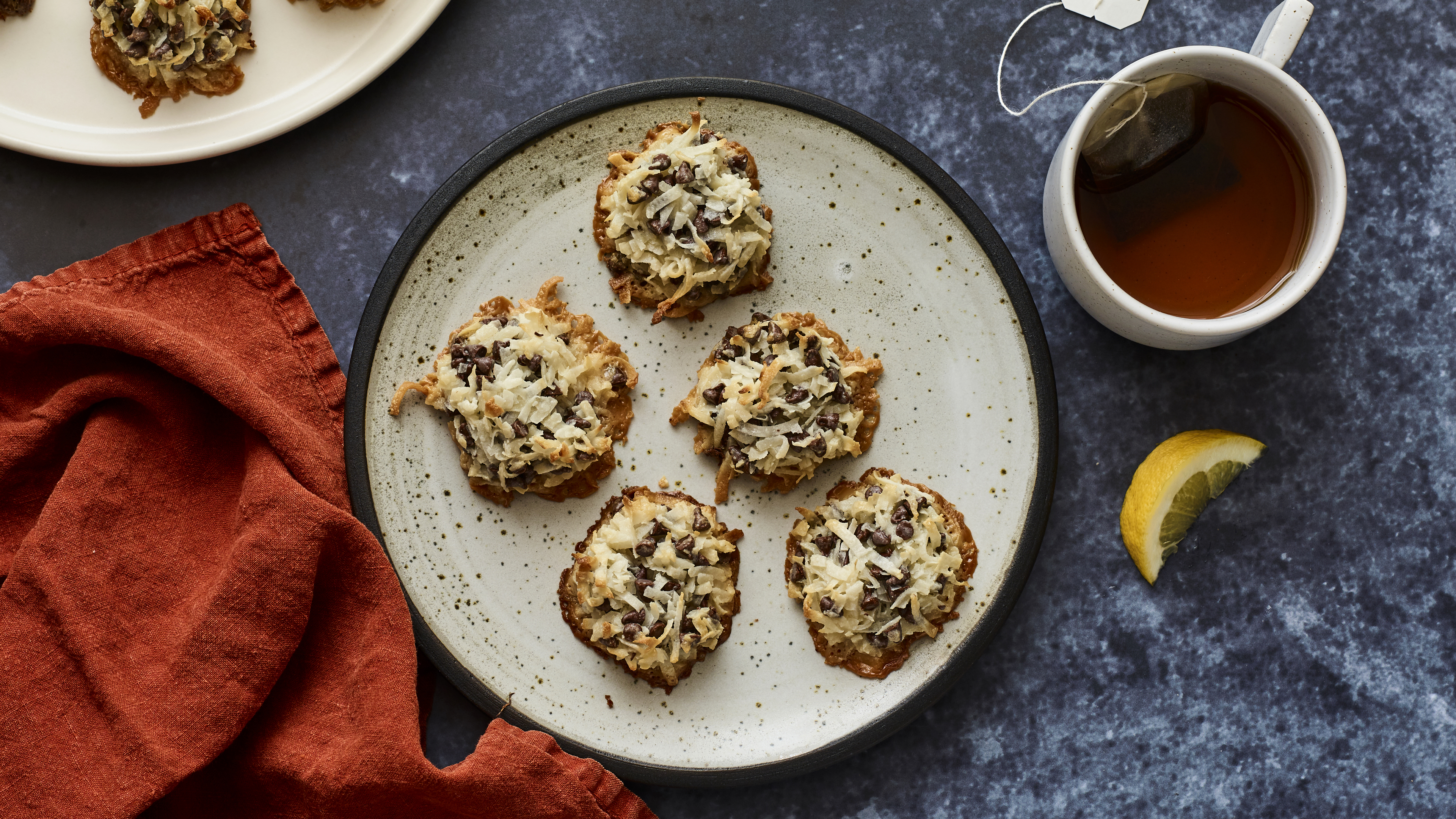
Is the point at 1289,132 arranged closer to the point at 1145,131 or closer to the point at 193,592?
the point at 1145,131

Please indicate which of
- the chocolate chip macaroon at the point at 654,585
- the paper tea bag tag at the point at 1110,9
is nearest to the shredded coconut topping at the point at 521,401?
the chocolate chip macaroon at the point at 654,585

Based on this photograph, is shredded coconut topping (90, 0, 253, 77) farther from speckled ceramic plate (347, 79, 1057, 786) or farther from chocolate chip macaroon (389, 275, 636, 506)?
chocolate chip macaroon (389, 275, 636, 506)

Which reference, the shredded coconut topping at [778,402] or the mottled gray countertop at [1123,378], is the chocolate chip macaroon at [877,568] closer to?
the shredded coconut topping at [778,402]

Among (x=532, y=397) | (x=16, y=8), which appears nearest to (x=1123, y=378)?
(x=532, y=397)

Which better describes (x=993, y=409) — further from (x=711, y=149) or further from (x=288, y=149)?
(x=288, y=149)

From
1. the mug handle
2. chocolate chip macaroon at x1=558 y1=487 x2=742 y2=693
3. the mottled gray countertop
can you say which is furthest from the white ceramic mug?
chocolate chip macaroon at x1=558 y1=487 x2=742 y2=693

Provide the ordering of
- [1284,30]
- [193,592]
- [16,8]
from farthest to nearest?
1. [16,8]
2. [193,592]
3. [1284,30]
